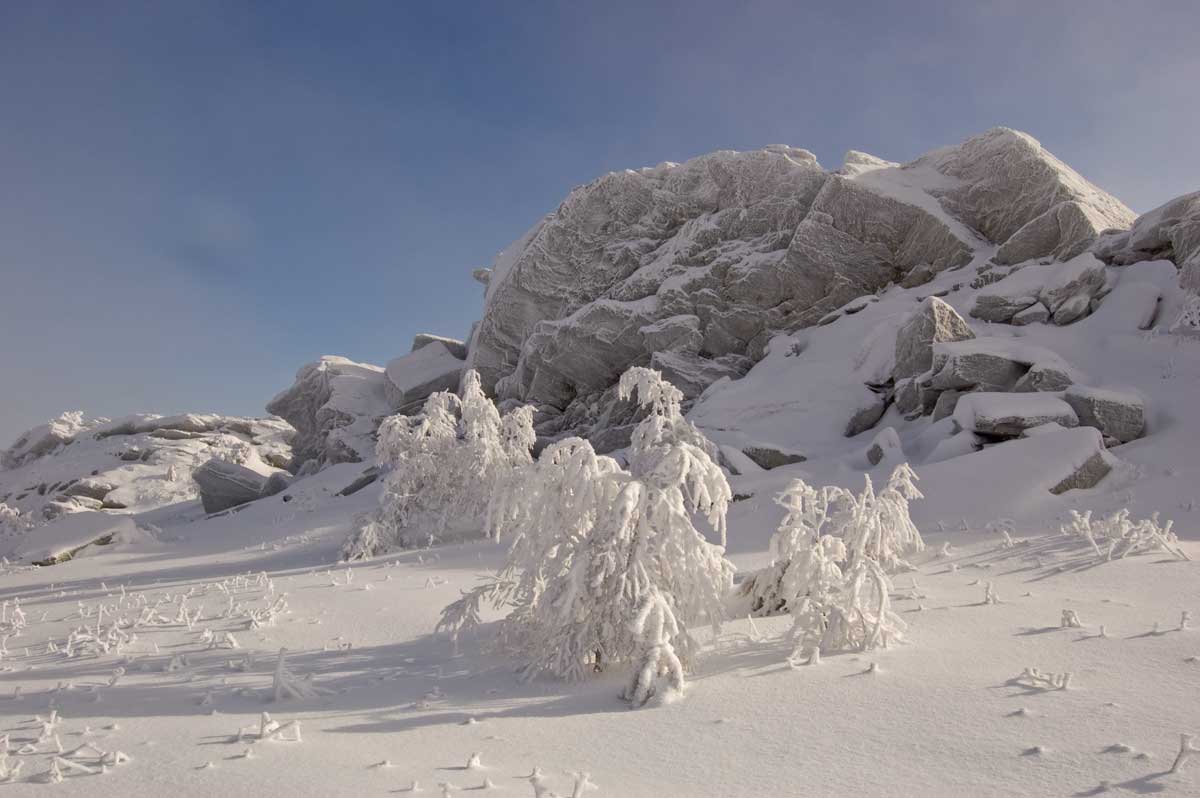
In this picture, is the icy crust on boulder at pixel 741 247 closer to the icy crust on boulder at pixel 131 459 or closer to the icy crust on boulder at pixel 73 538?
the icy crust on boulder at pixel 73 538

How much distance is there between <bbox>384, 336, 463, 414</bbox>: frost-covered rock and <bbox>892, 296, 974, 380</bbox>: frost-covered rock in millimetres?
22536

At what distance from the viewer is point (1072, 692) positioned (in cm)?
443

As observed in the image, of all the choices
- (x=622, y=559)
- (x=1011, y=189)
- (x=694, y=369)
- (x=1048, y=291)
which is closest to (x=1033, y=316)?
(x=1048, y=291)

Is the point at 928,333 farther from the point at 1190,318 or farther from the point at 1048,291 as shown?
the point at 1190,318

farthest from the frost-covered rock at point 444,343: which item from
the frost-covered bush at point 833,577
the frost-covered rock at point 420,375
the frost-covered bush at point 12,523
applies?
the frost-covered bush at point 833,577

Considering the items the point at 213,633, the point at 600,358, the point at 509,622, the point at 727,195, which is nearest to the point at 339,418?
the point at 600,358

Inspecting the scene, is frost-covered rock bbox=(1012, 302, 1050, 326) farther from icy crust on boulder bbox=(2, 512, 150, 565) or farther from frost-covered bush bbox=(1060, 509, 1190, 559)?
icy crust on boulder bbox=(2, 512, 150, 565)

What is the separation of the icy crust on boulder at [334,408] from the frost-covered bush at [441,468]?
1717 cm

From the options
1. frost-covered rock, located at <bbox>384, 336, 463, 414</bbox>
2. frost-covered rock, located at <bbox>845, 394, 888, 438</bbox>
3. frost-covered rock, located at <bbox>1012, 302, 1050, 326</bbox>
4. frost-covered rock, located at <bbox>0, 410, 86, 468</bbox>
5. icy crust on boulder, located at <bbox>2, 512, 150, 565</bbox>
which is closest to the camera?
icy crust on boulder, located at <bbox>2, 512, 150, 565</bbox>

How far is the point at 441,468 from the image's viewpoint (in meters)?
16.1

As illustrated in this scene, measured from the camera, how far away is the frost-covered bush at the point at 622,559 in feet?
17.9

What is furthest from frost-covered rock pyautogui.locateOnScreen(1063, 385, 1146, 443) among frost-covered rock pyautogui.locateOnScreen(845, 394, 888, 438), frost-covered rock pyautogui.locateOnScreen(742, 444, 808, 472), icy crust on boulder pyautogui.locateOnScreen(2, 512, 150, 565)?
icy crust on boulder pyautogui.locateOnScreen(2, 512, 150, 565)

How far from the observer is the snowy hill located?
163 inches

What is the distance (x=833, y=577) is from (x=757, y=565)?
3.93m
